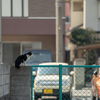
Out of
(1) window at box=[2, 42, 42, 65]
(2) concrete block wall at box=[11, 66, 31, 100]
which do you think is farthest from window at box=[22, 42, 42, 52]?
(2) concrete block wall at box=[11, 66, 31, 100]

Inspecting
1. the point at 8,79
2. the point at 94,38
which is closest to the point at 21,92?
the point at 8,79

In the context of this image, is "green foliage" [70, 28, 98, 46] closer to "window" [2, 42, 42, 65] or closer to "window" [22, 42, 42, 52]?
"window" [22, 42, 42, 52]

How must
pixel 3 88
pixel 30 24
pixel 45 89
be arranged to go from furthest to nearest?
1. pixel 30 24
2. pixel 45 89
3. pixel 3 88

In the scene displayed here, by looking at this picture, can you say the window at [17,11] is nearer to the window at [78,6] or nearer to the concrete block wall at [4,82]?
the window at [78,6]

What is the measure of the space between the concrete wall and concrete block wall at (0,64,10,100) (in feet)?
56.7

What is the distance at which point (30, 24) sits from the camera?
59.7ft

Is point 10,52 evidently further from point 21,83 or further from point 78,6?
point 21,83

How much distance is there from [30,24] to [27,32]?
656 mm

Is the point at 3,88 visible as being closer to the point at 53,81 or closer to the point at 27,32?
the point at 53,81

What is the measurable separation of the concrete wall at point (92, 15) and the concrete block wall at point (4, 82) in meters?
17.3

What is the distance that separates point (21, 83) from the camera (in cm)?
581

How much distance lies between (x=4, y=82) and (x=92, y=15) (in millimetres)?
17814

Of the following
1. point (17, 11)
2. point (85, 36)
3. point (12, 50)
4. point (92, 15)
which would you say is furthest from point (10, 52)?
point (92, 15)

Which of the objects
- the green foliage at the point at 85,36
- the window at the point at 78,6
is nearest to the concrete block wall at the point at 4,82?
the green foliage at the point at 85,36
